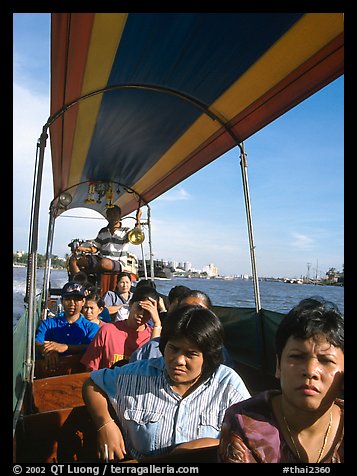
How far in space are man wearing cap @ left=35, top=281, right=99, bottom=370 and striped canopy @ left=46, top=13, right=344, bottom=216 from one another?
1.63 metres

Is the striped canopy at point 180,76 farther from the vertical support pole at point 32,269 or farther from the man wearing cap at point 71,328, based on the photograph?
the man wearing cap at point 71,328

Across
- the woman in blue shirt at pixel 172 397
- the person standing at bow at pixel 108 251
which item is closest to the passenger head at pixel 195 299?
the woman in blue shirt at pixel 172 397

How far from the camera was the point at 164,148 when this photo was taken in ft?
15.3

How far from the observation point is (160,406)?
1.75 metres

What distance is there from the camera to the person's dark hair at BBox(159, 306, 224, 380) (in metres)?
1.74

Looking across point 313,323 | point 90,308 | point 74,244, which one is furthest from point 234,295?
point 313,323

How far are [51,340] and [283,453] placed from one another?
2937 mm

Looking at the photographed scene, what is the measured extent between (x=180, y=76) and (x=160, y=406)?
8.28 feet

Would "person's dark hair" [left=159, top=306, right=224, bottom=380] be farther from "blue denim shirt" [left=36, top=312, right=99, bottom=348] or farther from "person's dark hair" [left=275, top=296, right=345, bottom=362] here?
"blue denim shirt" [left=36, top=312, right=99, bottom=348]

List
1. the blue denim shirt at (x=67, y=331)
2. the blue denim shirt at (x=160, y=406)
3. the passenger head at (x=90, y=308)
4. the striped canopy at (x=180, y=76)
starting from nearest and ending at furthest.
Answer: the blue denim shirt at (x=160, y=406) < the striped canopy at (x=180, y=76) < the blue denim shirt at (x=67, y=331) < the passenger head at (x=90, y=308)

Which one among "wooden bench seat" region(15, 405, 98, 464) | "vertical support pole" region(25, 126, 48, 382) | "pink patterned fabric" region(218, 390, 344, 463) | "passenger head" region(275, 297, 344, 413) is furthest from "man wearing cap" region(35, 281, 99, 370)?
"passenger head" region(275, 297, 344, 413)

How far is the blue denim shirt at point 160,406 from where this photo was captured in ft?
5.59

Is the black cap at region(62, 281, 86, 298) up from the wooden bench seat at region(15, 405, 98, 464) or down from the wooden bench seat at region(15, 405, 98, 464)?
up

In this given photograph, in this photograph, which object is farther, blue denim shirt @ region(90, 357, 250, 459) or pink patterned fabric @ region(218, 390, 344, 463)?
blue denim shirt @ region(90, 357, 250, 459)
